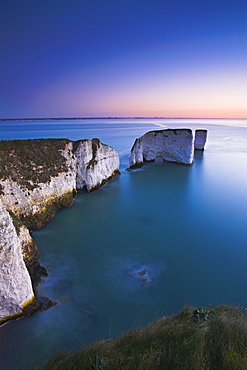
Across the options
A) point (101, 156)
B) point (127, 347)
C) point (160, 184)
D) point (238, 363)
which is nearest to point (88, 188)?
point (101, 156)

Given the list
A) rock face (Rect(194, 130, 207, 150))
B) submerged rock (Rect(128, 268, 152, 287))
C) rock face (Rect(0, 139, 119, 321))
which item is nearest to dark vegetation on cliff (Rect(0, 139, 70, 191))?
rock face (Rect(0, 139, 119, 321))

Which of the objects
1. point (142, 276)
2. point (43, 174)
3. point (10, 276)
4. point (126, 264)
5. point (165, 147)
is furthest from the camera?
point (165, 147)

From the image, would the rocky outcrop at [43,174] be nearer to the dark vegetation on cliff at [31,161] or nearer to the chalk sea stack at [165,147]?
the dark vegetation on cliff at [31,161]

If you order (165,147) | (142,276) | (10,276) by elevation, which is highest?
(165,147)

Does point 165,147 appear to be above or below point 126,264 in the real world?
above

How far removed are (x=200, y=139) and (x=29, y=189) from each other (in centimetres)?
3755

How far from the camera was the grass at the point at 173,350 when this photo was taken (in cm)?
336

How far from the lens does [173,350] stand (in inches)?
143

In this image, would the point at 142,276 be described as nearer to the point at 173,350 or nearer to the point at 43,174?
the point at 173,350

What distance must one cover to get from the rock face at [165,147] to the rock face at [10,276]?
68.9 ft

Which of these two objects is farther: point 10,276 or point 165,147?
point 165,147

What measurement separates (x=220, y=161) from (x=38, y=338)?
107ft

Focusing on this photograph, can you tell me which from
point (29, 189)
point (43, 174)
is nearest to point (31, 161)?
point (43, 174)

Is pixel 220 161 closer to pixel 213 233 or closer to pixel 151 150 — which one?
pixel 151 150
